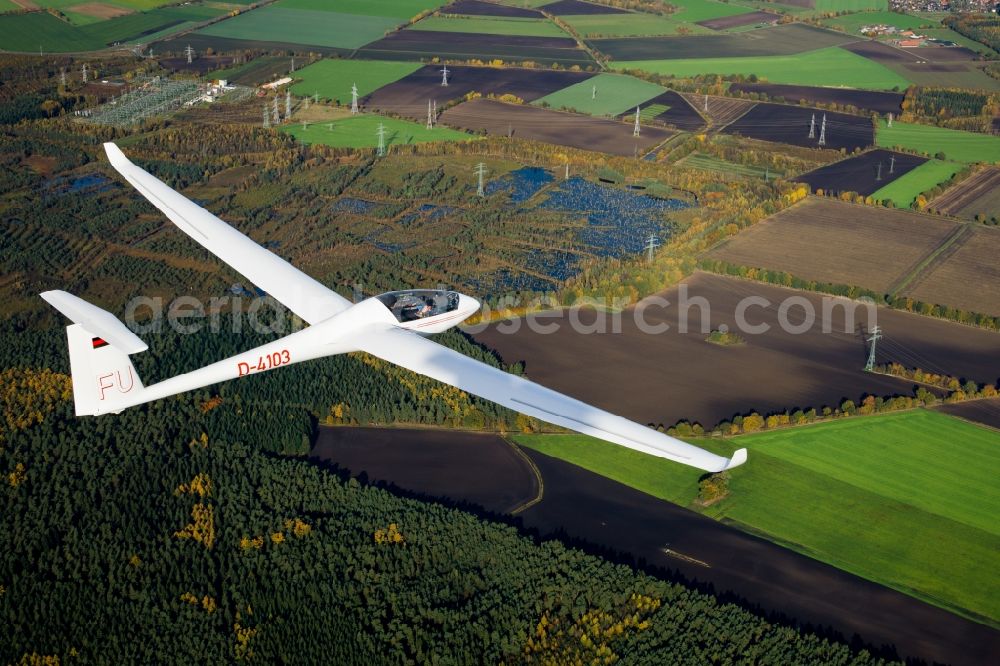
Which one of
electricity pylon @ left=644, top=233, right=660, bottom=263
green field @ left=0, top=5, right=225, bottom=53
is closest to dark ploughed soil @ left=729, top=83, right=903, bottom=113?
electricity pylon @ left=644, top=233, right=660, bottom=263

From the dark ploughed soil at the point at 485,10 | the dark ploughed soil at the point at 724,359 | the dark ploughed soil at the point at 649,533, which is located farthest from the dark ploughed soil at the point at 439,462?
the dark ploughed soil at the point at 485,10

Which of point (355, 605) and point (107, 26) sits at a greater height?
point (107, 26)

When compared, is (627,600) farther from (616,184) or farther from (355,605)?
(616,184)

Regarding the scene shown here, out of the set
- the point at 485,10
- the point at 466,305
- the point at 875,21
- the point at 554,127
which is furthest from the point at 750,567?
the point at 875,21

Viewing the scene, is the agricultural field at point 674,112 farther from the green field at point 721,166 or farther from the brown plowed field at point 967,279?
the brown plowed field at point 967,279

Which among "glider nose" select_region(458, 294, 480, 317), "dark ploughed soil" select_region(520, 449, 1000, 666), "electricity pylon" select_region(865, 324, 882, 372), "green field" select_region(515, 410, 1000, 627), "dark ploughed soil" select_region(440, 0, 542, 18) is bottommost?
"dark ploughed soil" select_region(520, 449, 1000, 666)

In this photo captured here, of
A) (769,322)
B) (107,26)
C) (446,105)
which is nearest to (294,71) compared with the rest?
(446,105)

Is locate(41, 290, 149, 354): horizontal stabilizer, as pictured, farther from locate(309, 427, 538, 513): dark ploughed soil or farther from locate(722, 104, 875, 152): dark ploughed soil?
locate(722, 104, 875, 152): dark ploughed soil
